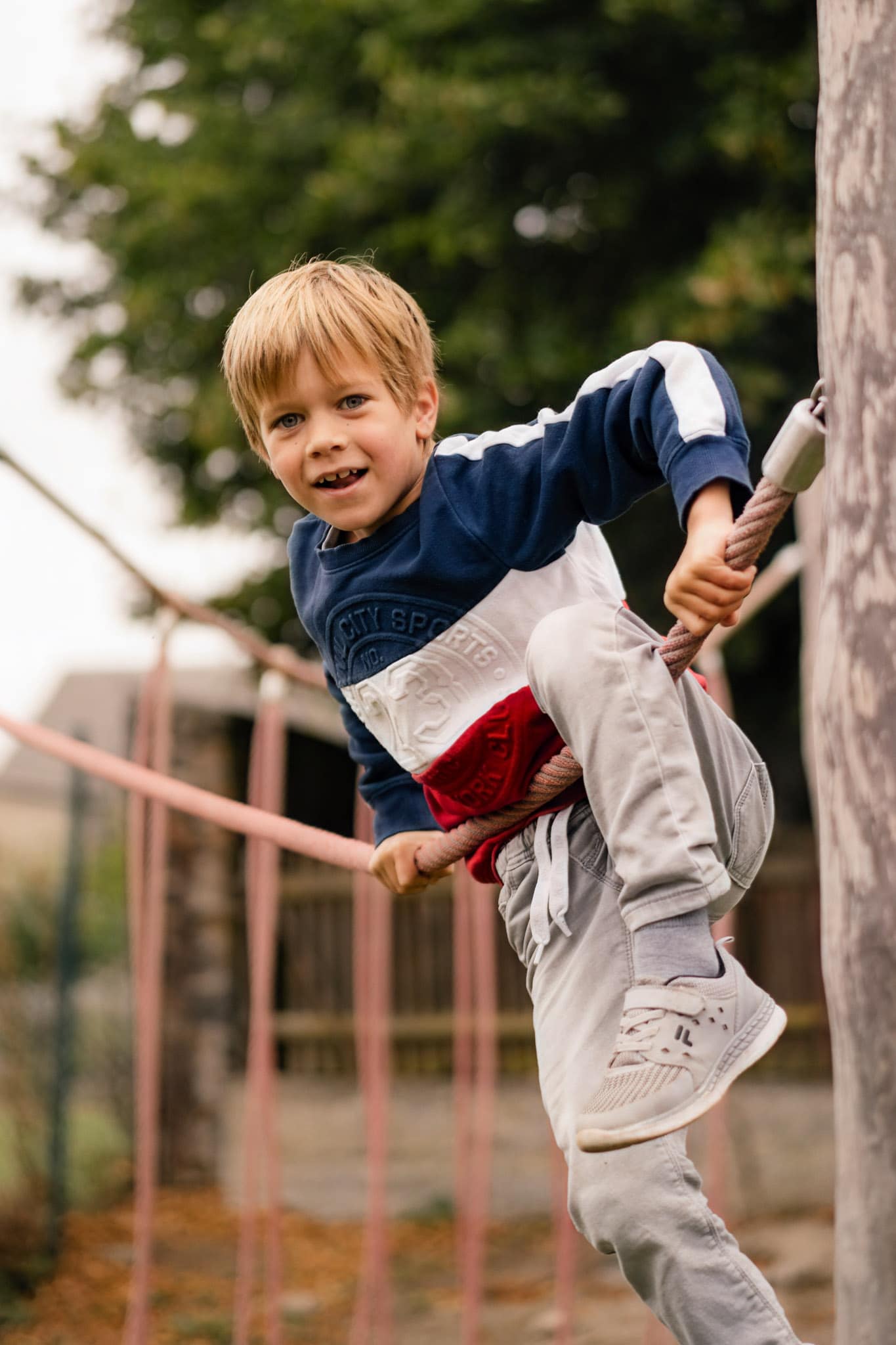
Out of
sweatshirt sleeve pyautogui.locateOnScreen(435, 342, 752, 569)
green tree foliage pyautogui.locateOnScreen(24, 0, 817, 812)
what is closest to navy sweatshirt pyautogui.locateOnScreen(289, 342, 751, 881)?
sweatshirt sleeve pyautogui.locateOnScreen(435, 342, 752, 569)

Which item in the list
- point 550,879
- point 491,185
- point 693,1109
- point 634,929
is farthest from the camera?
point 491,185

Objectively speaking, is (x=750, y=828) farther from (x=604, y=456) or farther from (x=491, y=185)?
(x=491, y=185)

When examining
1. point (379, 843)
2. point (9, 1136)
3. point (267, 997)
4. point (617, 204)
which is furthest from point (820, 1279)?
point (617, 204)

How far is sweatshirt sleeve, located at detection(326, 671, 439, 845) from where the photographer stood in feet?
5.59

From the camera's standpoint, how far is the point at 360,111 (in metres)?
6.37

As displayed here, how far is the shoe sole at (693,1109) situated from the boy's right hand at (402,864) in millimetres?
469

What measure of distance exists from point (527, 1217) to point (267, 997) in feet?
9.41

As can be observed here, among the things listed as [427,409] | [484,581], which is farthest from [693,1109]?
[427,409]

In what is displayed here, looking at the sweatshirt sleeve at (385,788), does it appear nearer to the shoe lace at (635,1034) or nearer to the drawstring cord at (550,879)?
the drawstring cord at (550,879)

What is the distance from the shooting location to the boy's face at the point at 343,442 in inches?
57.6

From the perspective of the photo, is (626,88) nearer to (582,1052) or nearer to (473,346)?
(473,346)

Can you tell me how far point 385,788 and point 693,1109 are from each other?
668 millimetres

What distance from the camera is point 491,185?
19.7 feet

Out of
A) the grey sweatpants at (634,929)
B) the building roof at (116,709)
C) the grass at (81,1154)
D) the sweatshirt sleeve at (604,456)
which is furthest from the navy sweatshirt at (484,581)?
the grass at (81,1154)
